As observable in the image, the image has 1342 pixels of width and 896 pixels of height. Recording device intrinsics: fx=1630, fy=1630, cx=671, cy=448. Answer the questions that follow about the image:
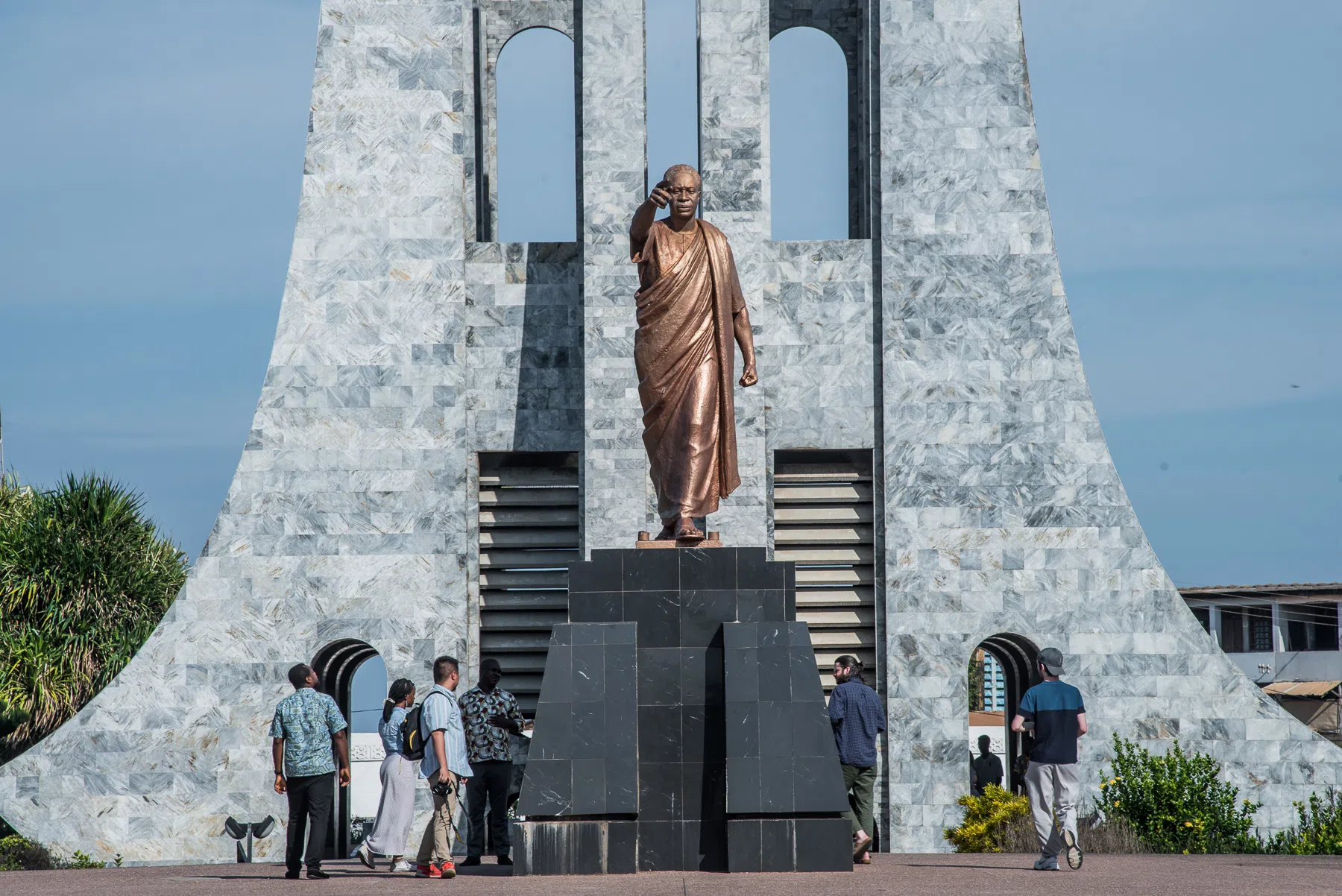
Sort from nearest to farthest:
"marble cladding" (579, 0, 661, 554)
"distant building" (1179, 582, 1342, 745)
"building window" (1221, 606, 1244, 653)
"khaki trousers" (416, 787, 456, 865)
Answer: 1. "khaki trousers" (416, 787, 456, 865)
2. "marble cladding" (579, 0, 661, 554)
3. "distant building" (1179, 582, 1342, 745)
4. "building window" (1221, 606, 1244, 653)

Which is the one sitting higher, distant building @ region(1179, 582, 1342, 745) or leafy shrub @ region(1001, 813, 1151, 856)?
distant building @ region(1179, 582, 1342, 745)

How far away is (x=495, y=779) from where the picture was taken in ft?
42.2

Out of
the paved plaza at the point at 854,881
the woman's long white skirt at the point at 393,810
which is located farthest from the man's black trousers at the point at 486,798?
the woman's long white skirt at the point at 393,810

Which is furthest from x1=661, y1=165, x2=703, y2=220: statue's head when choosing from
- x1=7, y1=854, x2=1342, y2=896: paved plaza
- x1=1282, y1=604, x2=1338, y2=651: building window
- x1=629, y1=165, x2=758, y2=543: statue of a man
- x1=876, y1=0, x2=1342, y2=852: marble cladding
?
x1=1282, y1=604, x2=1338, y2=651: building window

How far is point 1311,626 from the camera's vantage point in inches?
1847

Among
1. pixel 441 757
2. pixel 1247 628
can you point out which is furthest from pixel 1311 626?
pixel 441 757

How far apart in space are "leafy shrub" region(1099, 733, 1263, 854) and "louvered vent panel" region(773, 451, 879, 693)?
3337mm

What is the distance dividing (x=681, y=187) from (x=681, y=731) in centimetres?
401

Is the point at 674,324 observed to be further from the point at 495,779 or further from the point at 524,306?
the point at 524,306

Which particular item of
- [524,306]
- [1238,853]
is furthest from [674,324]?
[1238,853]

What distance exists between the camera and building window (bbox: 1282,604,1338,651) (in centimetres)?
4625

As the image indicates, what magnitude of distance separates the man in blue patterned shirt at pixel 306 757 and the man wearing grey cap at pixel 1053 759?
496 centimetres

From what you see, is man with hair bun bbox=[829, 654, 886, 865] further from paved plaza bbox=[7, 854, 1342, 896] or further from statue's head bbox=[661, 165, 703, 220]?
statue's head bbox=[661, 165, 703, 220]

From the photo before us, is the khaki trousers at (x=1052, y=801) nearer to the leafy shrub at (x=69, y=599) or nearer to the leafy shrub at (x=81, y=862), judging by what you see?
the leafy shrub at (x=81, y=862)
